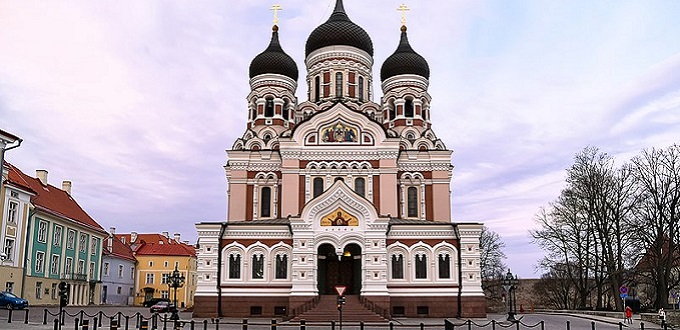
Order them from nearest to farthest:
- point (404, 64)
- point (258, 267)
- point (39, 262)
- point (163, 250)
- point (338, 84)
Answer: point (258, 267), point (39, 262), point (338, 84), point (404, 64), point (163, 250)

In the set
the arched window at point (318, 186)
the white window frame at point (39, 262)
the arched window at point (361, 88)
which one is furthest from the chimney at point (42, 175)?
the arched window at point (361, 88)

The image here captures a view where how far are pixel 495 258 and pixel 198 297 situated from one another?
129 ft

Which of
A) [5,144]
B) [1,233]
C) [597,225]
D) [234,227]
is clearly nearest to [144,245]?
[1,233]

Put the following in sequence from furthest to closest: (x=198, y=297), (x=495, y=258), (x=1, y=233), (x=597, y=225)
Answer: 1. (x=495, y=258)
2. (x=597, y=225)
3. (x=1, y=233)
4. (x=198, y=297)

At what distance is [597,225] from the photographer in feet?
135

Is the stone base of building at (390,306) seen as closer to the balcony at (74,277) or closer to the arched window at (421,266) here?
the arched window at (421,266)

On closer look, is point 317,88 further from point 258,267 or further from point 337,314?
point 337,314

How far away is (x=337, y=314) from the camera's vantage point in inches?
1248

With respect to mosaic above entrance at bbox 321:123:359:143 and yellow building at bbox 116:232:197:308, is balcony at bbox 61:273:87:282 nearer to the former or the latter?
yellow building at bbox 116:232:197:308

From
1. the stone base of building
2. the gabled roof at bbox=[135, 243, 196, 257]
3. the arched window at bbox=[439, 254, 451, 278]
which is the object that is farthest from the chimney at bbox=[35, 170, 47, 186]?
the arched window at bbox=[439, 254, 451, 278]

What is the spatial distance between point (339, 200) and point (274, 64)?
15.4 metres

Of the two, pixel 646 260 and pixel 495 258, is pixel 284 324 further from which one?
pixel 495 258

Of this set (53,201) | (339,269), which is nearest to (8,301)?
(53,201)

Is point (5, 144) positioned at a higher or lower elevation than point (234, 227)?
higher
